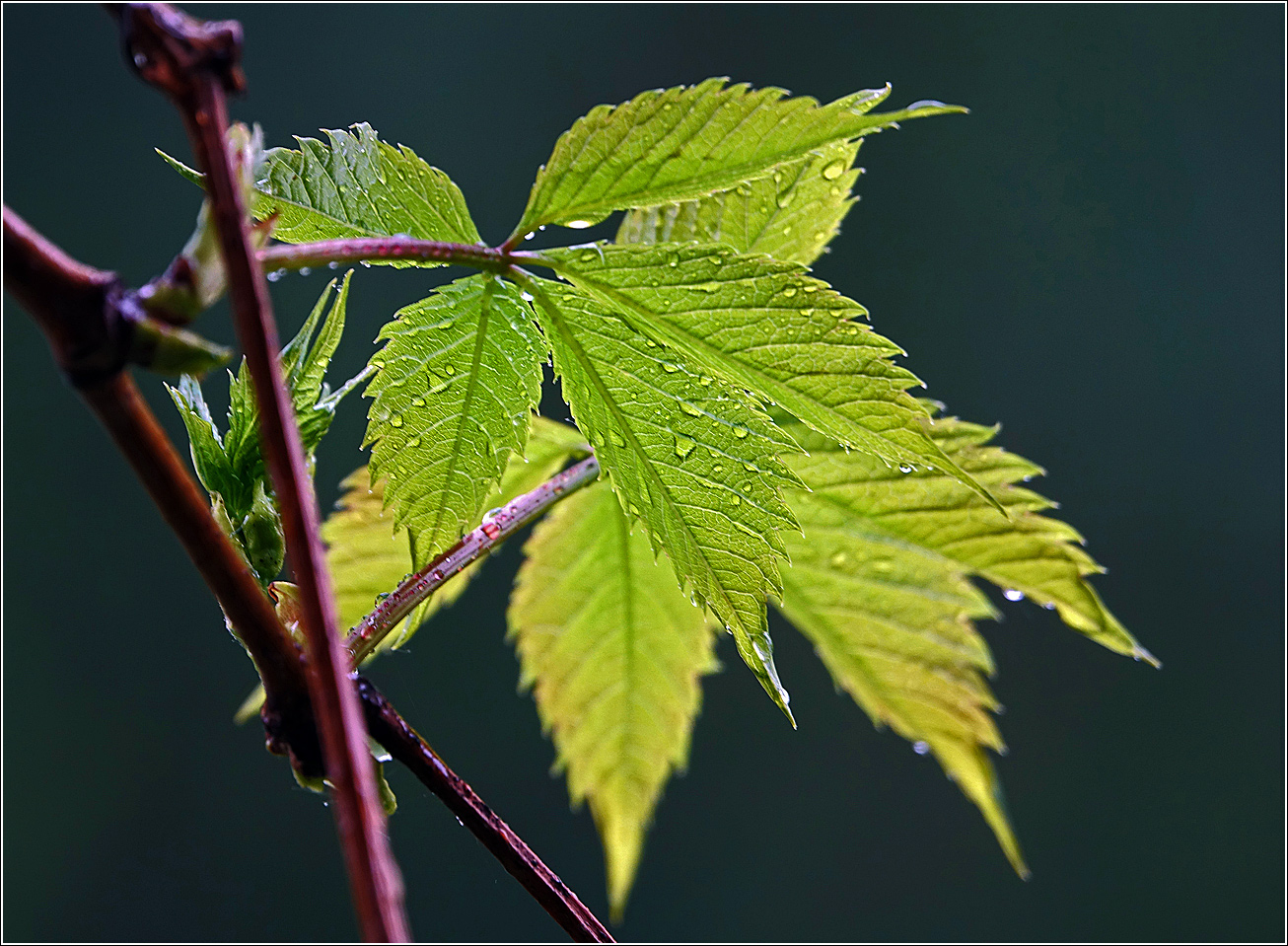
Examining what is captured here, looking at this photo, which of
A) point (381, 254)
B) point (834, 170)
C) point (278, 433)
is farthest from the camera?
point (834, 170)

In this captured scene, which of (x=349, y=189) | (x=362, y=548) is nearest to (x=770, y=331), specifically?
(x=349, y=189)

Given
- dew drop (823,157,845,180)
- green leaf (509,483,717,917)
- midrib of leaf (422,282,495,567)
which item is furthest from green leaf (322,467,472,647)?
dew drop (823,157,845,180)

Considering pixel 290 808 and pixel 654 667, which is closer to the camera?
pixel 654 667

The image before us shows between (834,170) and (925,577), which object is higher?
(834,170)

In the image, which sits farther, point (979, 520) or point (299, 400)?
point (979, 520)

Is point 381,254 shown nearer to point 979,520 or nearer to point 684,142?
A: point 684,142

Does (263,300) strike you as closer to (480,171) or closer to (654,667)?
(654,667)

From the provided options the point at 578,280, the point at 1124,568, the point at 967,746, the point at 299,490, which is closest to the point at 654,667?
the point at 967,746
